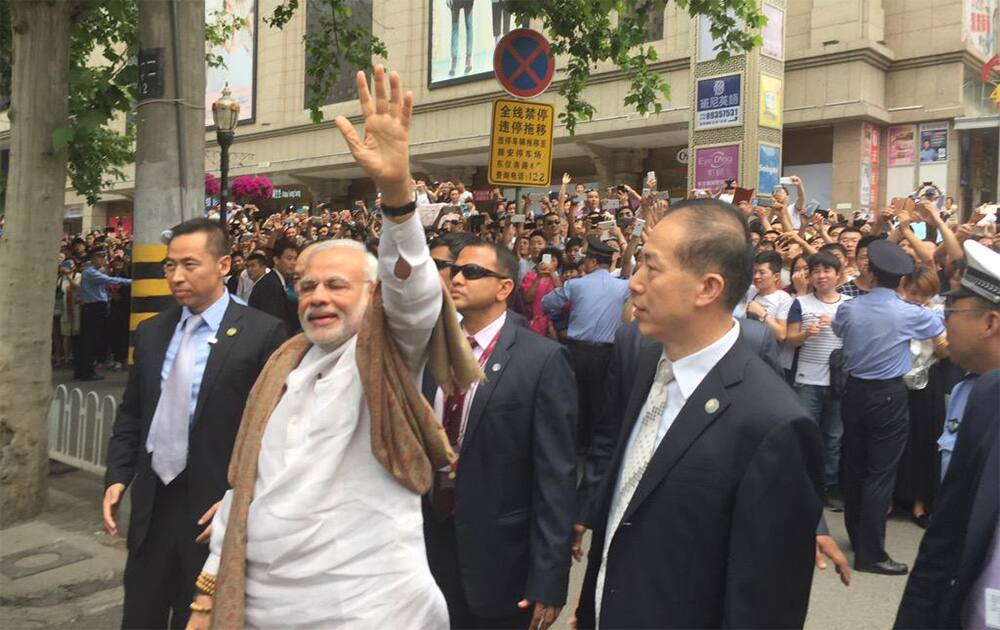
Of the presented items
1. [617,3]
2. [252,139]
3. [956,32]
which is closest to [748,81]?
[956,32]

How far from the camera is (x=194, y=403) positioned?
355 centimetres

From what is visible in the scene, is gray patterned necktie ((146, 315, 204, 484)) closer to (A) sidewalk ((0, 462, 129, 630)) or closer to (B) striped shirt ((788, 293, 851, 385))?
(A) sidewalk ((0, 462, 129, 630))

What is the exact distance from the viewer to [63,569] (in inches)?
216

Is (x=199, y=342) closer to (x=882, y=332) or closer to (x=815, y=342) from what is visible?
(x=882, y=332)

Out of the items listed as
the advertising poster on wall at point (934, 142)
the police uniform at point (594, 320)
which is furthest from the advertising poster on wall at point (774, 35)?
the police uniform at point (594, 320)

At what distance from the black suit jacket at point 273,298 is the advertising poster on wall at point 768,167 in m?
11.7

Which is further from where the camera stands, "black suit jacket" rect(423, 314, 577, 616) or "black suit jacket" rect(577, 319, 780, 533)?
"black suit jacket" rect(577, 319, 780, 533)

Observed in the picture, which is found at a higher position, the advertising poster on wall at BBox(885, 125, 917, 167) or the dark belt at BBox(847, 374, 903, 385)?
the advertising poster on wall at BBox(885, 125, 917, 167)

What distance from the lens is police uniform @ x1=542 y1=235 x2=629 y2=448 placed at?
8.02 meters

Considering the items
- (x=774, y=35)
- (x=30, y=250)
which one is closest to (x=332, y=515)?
(x=30, y=250)

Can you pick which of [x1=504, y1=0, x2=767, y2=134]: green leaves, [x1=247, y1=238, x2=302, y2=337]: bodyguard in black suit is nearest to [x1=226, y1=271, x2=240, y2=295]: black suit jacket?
[x1=247, y1=238, x2=302, y2=337]: bodyguard in black suit

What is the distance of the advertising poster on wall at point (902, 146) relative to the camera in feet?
66.1

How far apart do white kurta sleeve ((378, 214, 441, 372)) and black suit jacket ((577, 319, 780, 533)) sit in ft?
5.22

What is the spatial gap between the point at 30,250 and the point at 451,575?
4643 mm
